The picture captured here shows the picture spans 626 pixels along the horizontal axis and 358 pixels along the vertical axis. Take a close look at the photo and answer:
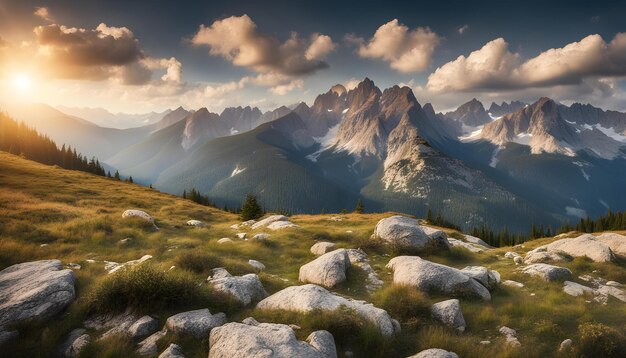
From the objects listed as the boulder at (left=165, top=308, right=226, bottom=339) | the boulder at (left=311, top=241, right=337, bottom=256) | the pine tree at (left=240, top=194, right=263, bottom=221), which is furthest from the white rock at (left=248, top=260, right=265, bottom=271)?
the pine tree at (left=240, top=194, right=263, bottom=221)

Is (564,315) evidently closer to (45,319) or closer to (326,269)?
(326,269)

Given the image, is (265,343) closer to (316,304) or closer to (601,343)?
(316,304)

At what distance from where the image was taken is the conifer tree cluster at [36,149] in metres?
147

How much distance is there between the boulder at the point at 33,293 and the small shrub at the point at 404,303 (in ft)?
40.9

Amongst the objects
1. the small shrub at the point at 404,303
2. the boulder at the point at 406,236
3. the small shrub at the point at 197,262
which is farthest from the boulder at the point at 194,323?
the boulder at the point at 406,236

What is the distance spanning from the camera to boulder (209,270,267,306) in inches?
479

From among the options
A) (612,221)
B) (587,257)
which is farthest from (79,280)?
(612,221)

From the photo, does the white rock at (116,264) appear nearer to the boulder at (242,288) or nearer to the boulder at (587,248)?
the boulder at (242,288)

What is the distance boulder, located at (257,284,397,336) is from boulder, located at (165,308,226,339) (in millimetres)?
2080

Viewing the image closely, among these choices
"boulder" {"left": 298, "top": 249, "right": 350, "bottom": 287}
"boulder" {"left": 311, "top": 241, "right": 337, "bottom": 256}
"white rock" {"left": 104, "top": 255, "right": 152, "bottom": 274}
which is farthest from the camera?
"boulder" {"left": 311, "top": 241, "right": 337, "bottom": 256}

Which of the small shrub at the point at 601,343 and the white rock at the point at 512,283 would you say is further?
the white rock at the point at 512,283

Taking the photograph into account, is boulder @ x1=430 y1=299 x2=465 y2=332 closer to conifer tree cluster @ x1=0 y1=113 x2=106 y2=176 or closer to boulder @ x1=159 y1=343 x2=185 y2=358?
boulder @ x1=159 y1=343 x2=185 y2=358

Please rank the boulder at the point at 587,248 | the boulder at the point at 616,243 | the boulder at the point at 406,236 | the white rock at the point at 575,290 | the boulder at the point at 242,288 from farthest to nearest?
the boulder at the point at 616,243, the boulder at the point at 406,236, the boulder at the point at 587,248, the white rock at the point at 575,290, the boulder at the point at 242,288

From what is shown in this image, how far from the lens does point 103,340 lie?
926 centimetres
